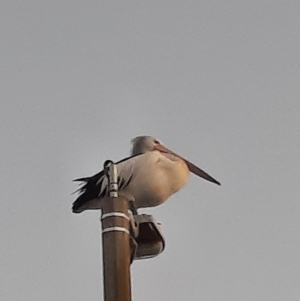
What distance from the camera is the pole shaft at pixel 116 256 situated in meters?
2.79

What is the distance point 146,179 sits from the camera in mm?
4891

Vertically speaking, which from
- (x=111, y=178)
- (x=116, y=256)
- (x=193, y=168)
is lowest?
(x=116, y=256)

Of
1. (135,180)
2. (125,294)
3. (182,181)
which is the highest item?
(182,181)

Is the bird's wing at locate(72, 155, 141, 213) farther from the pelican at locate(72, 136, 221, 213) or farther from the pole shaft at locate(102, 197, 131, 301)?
the pole shaft at locate(102, 197, 131, 301)

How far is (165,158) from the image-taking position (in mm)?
5453

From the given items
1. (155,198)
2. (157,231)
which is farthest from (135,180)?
(157,231)

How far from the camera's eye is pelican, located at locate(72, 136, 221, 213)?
468cm

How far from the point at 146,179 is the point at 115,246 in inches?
76.7

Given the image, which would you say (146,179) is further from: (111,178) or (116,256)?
(116,256)

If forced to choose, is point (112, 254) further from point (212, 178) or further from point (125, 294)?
point (212, 178)

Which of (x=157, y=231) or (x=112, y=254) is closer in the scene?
(x=112, y=254)

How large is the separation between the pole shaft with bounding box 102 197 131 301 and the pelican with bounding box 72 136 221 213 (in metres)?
1.23

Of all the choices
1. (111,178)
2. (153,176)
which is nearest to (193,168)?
(153,176)

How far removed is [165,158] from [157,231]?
2092 mm
